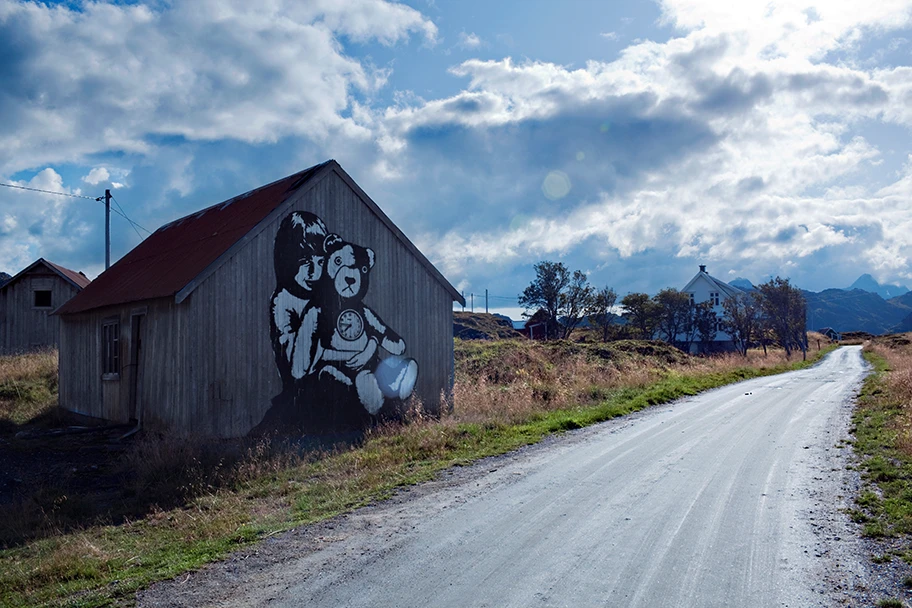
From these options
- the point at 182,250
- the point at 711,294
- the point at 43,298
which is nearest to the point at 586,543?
the point at 182,250

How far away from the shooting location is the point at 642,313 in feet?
202

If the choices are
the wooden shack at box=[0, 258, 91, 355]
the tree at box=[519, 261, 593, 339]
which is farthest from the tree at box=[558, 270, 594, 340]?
the wooden shack at box=[0, 258, 91, 355]

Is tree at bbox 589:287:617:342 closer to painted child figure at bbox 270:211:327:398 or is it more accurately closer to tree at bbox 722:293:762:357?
tree at bbox 722:293:762:357

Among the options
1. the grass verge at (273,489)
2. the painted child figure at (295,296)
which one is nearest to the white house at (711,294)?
the grass verge at (273,489)

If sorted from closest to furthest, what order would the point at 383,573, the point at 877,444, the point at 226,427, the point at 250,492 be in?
the point at 383,573 → the point at 250,492 → the point at 877,444 → the point at 226,427

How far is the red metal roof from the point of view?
562 inches

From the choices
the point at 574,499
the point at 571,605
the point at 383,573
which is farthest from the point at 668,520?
the point at 383,573

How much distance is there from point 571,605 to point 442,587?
1002 mm

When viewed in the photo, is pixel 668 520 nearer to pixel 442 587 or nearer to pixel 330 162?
pixel 442 587

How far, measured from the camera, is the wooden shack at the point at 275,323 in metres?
13.5

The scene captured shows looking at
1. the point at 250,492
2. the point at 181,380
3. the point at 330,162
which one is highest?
the point at 330,162

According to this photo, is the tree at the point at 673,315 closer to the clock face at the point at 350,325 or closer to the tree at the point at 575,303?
the tree at the point at 575,303

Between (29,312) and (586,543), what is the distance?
3468 cm

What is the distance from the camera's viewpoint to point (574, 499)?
7.75 metres
